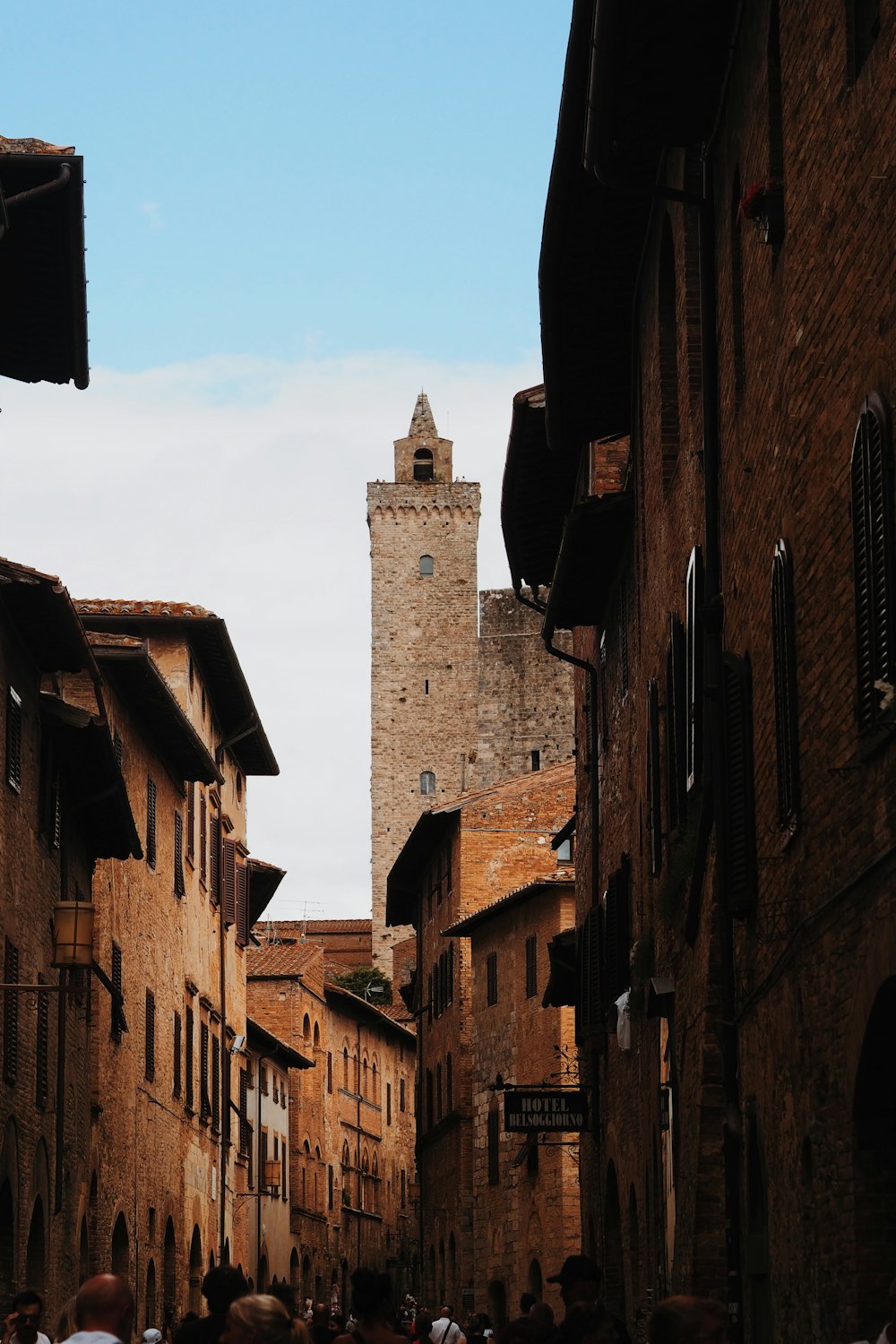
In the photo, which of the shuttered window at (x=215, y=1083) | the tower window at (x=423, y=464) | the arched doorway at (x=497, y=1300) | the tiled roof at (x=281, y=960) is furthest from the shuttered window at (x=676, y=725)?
the tower window at (x=423, y=464)

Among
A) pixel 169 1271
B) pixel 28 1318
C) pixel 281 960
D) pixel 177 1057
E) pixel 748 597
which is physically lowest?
pixel 169 1271

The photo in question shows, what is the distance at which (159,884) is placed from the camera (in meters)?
31.7

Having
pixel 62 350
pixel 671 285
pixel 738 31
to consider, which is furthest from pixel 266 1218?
pixel 738 31

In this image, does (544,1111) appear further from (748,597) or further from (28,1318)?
(748,597)

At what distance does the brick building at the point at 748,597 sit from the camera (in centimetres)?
808

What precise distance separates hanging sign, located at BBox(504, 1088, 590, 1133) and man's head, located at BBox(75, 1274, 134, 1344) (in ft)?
45.8

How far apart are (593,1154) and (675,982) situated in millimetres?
8195

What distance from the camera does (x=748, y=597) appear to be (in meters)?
11.0

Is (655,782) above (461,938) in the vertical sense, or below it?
below

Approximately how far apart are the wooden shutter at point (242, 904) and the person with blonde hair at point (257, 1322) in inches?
1326

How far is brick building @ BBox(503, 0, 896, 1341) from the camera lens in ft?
26.5

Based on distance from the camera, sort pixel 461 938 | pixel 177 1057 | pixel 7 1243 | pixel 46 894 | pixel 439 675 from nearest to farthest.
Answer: pixel 7 1243
pixel 46 894
pixel 177 1057
pixel 461 938
pixel 439 675

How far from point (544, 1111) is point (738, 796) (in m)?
9.91

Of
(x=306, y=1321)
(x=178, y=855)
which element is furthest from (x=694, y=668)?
(x=178, y=855)
